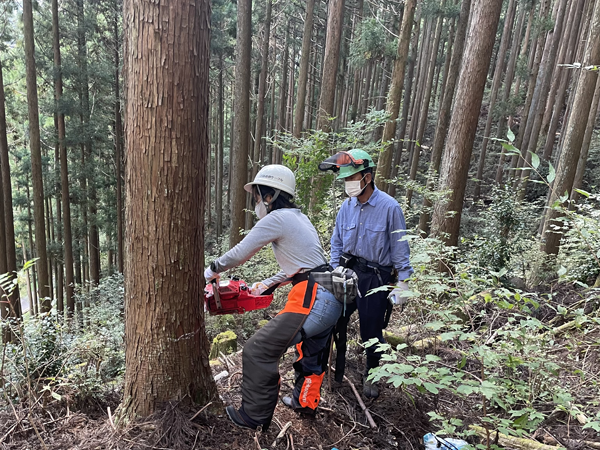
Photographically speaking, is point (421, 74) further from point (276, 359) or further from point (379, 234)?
point (276, 359)

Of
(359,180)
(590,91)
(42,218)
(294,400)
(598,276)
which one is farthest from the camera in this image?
(42,218)

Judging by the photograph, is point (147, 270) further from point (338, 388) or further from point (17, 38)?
point (17, 38)

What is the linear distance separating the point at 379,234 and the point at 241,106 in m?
7.54

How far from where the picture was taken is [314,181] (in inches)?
227

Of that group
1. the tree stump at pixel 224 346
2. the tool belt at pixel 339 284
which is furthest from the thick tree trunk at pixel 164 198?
the tree stump at pixel 224 346

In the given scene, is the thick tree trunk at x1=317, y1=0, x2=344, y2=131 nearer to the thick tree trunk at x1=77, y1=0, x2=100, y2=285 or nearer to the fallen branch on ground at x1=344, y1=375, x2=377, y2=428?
the fallen branch on ground at x1=344, y1=375, x2=377, y2=428

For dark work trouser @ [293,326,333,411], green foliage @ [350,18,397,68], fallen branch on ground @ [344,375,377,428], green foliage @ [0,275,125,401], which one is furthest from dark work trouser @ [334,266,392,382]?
green foliage @ [350,18,397,68]

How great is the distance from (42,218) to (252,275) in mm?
7235

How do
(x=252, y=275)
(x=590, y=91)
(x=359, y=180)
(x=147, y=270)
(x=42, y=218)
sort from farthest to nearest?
1. (x=42, y=218)
2. (x=252, y=275)
3. (x=590, y=91)
4. (x=359, y=180)
5. (x=147, y=270)

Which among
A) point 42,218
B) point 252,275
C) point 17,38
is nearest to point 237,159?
point 252,275

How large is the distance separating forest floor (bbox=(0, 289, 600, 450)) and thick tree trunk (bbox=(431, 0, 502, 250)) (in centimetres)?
323

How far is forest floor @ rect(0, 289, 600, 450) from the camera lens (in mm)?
2285

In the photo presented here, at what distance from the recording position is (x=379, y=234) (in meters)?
3.24

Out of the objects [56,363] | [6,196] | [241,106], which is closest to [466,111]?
[241,106]
